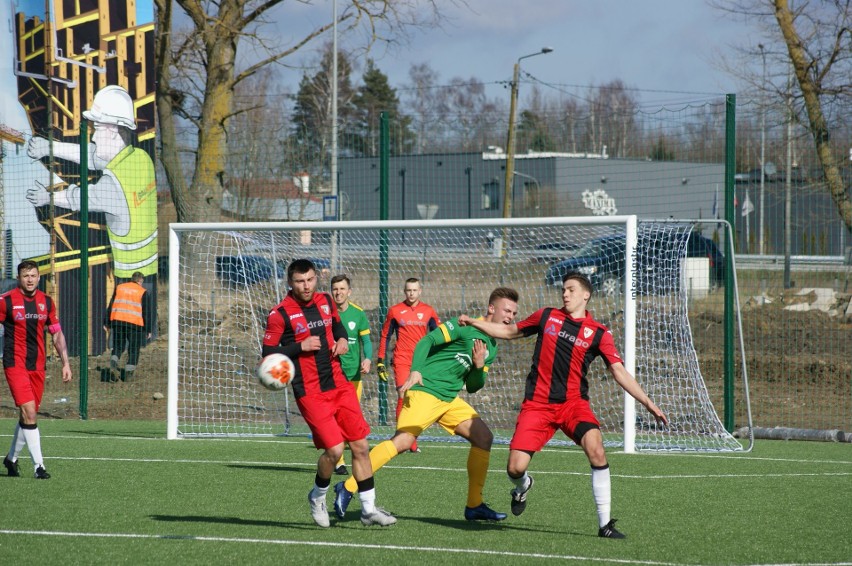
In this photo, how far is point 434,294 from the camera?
49.0 feet

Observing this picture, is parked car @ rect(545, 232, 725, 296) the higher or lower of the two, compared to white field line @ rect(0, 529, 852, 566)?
higher

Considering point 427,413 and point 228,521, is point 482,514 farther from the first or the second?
point 228,521

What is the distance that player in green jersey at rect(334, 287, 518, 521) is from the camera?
23.9 feet

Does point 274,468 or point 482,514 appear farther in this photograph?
point 274,468

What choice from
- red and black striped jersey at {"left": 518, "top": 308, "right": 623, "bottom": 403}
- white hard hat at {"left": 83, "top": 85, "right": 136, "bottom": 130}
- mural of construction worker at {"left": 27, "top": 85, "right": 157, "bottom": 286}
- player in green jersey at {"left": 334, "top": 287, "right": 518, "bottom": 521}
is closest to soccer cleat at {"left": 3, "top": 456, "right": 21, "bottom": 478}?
player in green jersey at {"left": 334, "top": 287, "right": 518, "bottom": 521}

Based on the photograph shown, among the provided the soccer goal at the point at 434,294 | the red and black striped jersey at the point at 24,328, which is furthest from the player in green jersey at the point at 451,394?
the soccer goal at the point at 434,294

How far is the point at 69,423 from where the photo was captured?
1448cm

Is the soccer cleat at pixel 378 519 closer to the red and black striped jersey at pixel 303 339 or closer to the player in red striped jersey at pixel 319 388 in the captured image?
the player in red striped jersey at pixel 319 388

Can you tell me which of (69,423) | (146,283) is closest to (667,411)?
(69,423)

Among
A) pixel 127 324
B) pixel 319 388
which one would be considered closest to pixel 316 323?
pixel 319 388

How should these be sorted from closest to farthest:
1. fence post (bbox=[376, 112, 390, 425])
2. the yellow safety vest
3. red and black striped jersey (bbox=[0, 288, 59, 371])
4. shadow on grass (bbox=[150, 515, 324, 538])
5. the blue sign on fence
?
shadow on grass (bbox=[150, 515, 324, 538]), red and black striped jersey (bbox=[0, 288, 59, 371]), fence post (bbox=[376, 112, 390, 425]), the blue sign on fence, the yellow safety vest

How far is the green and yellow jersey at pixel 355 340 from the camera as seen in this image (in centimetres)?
1127

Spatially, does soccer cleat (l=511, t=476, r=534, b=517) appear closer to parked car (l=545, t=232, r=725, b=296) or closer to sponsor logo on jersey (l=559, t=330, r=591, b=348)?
sponsor logo on jersey (l=559, t=330, r=591, b=348)

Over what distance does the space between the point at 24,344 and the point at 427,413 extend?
4330 mm
